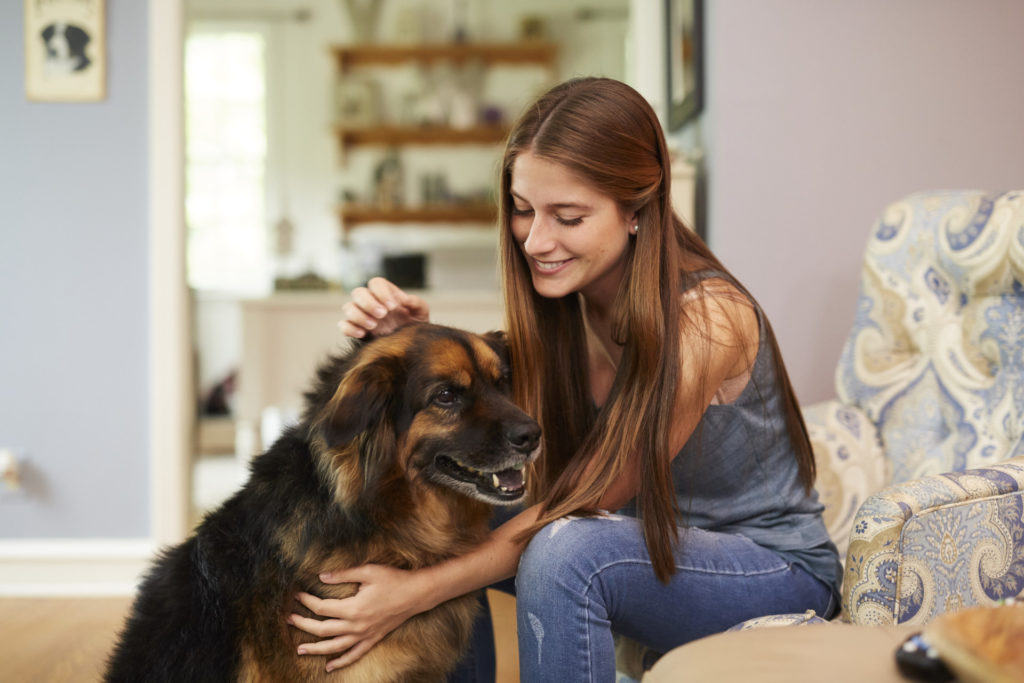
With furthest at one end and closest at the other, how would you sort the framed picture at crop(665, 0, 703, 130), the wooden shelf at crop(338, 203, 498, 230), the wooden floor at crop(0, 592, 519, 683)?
the wooden shelf at crop(338, 203, 498, 230), the framed picture at crop(665, 0, 703, 130), the wooden floor at crop(0, 592, 519, 683)

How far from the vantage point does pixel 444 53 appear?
22.7 feet

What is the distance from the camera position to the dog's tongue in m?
1.36

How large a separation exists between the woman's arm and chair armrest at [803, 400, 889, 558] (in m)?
0.75

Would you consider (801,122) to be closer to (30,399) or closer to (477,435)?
(477,435)

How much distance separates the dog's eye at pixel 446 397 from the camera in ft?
4.47

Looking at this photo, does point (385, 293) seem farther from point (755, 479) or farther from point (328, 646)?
point (755, 479)

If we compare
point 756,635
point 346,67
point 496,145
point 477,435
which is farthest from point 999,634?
point 346,67

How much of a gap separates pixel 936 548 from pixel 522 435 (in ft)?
2.05

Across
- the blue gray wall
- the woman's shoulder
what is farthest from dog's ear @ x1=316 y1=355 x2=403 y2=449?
the blue gray wall

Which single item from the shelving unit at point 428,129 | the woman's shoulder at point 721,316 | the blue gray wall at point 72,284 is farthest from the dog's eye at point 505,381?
the shelving unit at point 428,129

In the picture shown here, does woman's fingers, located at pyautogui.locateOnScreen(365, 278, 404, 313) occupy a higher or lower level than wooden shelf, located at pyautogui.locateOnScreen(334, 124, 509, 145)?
lower

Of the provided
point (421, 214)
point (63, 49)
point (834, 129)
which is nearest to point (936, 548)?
point (834, 129)

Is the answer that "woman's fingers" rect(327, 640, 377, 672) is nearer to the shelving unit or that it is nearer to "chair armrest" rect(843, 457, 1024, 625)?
"chair armrest" rect(843, 457, 1024, 625)

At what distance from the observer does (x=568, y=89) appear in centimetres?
142
